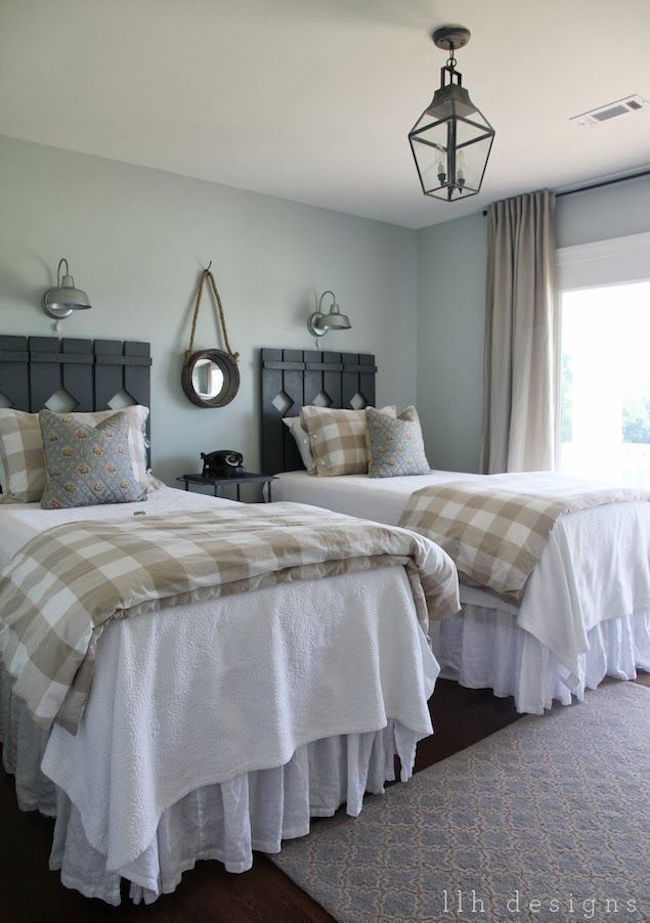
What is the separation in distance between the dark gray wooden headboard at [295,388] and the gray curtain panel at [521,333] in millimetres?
931

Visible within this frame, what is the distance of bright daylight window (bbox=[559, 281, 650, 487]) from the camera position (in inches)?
172

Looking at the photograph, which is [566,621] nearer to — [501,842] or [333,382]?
[501,842]

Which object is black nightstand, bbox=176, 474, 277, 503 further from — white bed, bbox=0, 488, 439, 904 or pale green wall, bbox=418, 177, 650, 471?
white bed, bbox=0, 488, 439, 904

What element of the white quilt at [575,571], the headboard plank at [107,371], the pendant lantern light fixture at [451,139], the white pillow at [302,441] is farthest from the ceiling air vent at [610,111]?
the headboard plank at [107,371]

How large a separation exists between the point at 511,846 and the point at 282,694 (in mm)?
741

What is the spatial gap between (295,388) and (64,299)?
1615 millimetres

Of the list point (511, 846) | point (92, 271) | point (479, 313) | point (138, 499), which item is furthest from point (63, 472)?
point (479, 313)

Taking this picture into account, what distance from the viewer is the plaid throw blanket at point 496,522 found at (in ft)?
8.64

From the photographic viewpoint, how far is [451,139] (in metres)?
2.35

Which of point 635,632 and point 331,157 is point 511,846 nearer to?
point 635,632

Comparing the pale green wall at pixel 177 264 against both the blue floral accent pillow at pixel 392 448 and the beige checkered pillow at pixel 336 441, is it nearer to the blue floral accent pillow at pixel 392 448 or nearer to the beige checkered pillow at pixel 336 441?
the beige checkered pillow at pixel 336 441

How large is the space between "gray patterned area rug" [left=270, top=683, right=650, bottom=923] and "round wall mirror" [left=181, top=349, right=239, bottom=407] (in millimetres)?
2505

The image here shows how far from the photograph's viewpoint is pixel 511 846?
6.11ft

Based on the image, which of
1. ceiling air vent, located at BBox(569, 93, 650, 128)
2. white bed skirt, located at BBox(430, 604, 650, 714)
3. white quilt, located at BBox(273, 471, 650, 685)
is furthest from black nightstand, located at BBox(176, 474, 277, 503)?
ceiling air vent, located at BBox(569, 93, 650, 128)
